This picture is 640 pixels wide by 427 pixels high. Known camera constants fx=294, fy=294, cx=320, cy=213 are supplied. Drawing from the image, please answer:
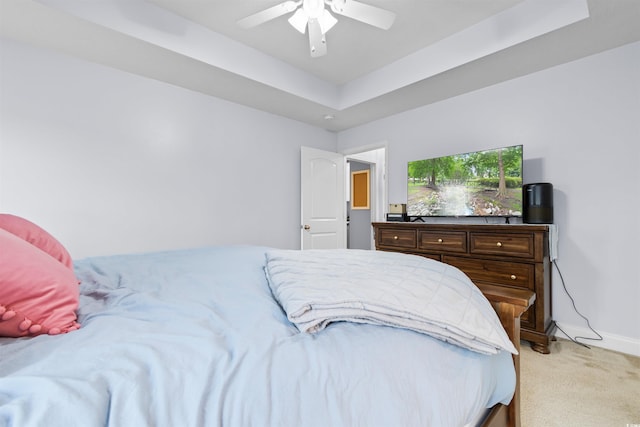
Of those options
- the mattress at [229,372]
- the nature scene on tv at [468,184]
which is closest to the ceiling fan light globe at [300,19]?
the mattress at [229,372]

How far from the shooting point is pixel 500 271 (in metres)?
2.44

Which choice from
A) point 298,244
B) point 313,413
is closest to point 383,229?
point 298,244

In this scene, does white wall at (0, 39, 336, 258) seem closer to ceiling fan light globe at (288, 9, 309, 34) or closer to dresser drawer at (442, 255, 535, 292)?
ceiling fan light globe at (288, 9, 309, 34)

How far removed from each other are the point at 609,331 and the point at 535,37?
235 centimetres

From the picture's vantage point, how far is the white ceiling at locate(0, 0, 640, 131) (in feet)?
6.70

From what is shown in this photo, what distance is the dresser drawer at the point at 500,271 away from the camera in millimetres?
2311

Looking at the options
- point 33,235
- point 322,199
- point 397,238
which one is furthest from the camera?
point 322,199

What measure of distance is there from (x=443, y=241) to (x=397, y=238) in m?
0.49

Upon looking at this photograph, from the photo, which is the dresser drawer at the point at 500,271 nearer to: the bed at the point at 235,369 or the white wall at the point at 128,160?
the bed at the point at 235,369

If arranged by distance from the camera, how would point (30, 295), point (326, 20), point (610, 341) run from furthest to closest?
1. point (610, 341)
2. point (326, 20)
3. point (30, 295)

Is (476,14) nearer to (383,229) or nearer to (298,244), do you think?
(383,229)

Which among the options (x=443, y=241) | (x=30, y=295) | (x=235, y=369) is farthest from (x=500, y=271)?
(x=30, y=295)

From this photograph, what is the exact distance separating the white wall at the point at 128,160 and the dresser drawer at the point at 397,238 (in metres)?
1.33

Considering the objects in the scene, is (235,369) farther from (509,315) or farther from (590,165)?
(590,165)
